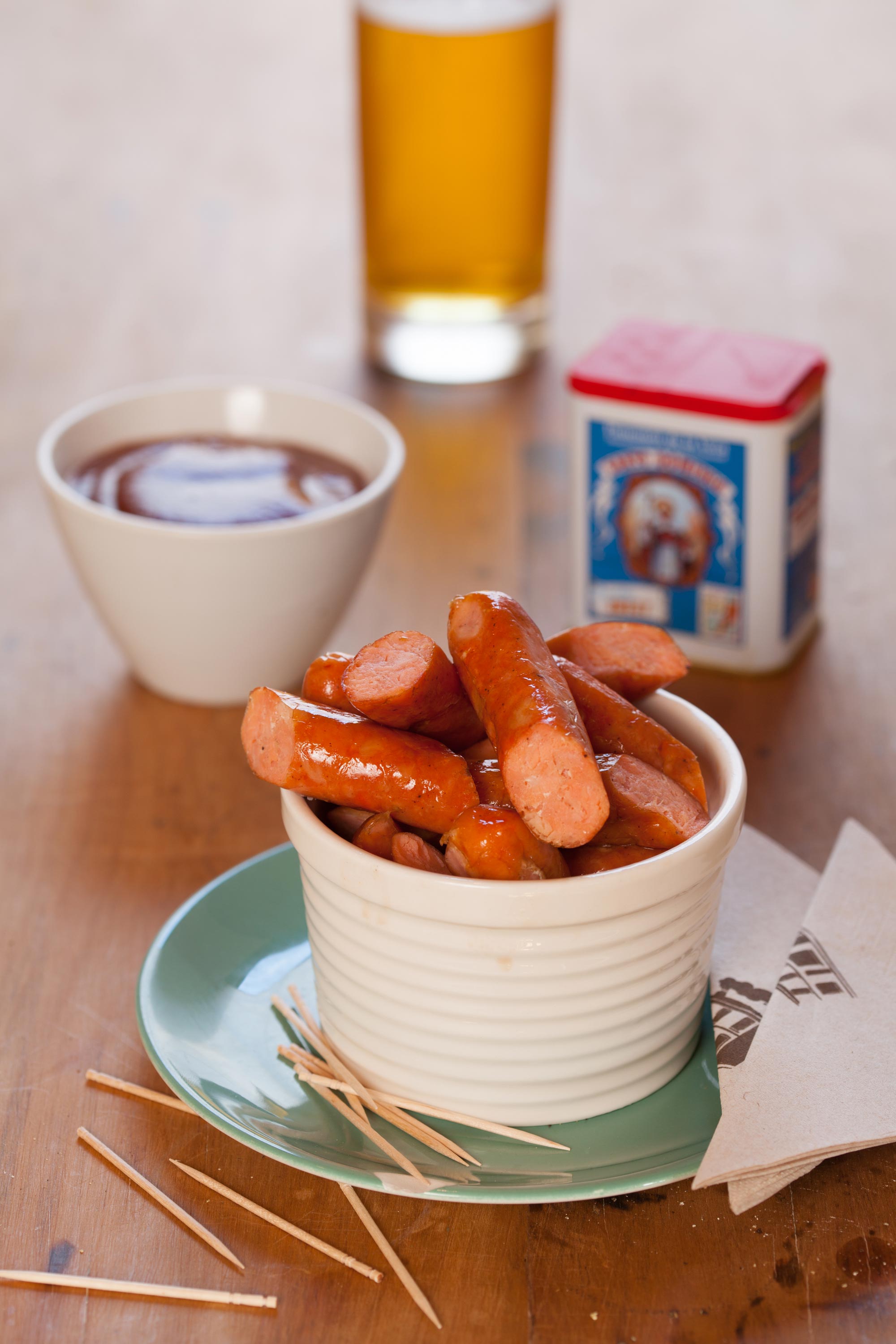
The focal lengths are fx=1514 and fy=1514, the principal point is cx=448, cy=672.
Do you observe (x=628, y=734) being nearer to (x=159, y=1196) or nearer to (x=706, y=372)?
(x=159, y=1196)

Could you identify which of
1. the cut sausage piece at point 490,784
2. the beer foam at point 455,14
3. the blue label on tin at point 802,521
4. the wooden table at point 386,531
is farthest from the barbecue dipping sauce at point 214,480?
the beer foam at point 455,14


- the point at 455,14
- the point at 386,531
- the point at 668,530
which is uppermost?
the point at 455,14

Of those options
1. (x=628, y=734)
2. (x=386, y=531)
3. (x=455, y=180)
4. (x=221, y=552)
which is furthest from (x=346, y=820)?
(x=455, y=180)

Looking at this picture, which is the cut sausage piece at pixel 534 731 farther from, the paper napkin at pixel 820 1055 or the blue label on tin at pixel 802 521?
the blue label on tin at pixel 802 521

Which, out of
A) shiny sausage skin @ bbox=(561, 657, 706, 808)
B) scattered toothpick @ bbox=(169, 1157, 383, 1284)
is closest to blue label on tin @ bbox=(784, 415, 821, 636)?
shiny sausage skin @ bbox=(561, 657, 706, 808)

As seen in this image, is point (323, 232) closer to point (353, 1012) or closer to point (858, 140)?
point (858, 140)

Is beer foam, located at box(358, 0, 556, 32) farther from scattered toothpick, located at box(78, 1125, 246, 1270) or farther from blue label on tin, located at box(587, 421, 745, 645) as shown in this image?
scattered toothpick, located at box(78, 1125, 246, 1270)
